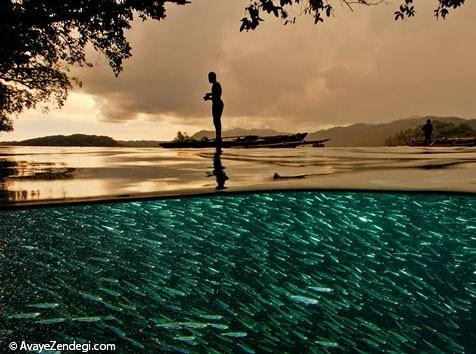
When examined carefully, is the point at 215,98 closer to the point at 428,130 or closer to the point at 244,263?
the point at 244,263

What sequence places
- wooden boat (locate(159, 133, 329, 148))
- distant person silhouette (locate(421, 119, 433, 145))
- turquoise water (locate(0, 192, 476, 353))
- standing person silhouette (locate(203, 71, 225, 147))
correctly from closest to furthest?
turquoise water (locate(0, 192, 476, 353)), standing person silhouette (locate(203, 71, 225, 147)), wooden boat (locate(159, 133, 329, 148)), distant person silhouette (locate(421, 119, 433, 145))

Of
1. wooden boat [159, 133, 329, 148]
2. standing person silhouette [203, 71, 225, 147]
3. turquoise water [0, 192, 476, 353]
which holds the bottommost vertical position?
turquoise water [0, 192, 476, 353]

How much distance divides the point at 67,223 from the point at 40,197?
71 cm

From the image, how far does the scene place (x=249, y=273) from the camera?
5.99m

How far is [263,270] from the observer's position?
610cm

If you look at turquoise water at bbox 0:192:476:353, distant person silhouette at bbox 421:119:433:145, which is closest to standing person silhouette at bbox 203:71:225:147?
turquoise water at bbox 0:192:476:353

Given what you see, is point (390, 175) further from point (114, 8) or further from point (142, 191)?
point (114, 8)

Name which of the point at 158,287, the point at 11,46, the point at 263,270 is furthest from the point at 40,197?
the point at 11,46

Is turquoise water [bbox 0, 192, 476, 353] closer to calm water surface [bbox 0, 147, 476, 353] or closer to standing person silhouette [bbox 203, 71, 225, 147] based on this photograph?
calm water surface [bbox 0, 147, 476, 353]

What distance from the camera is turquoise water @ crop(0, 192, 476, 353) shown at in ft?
15.1

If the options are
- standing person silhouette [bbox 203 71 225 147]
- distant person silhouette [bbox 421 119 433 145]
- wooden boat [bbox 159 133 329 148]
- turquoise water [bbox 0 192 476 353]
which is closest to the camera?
turquoise water [bbox 0 192 476 353]

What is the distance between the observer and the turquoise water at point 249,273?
181 inches

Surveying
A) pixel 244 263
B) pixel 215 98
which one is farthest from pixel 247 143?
pixel 244 263

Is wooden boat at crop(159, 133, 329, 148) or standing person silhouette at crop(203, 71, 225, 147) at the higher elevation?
standing person silhouette at crop(203, 71, 225, 147)
